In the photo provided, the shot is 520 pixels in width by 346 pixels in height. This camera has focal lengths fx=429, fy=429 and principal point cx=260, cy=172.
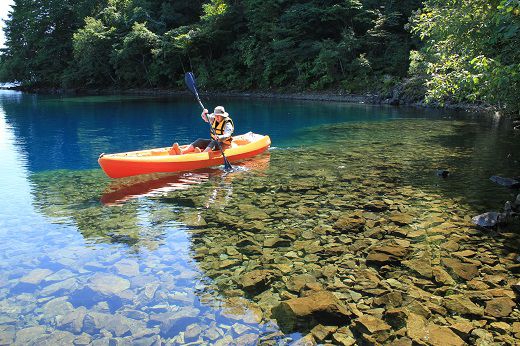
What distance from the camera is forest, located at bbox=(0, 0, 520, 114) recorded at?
3083cm

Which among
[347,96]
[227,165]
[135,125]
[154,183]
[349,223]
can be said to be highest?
[347,96]

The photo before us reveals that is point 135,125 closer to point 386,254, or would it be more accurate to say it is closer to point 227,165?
point 227,165

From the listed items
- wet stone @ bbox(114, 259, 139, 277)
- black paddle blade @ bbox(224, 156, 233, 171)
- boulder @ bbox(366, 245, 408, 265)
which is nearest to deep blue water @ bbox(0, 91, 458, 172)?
black paddle blade @ bbox(224, 156, 233, 171)

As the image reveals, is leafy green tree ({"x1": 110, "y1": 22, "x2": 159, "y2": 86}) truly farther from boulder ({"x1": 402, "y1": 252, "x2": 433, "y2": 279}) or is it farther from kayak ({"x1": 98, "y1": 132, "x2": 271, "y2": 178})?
boulder ({"x1": 402, "y1": 252, "x2": 433, "y2": 279})

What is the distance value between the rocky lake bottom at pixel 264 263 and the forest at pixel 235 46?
13750 mm

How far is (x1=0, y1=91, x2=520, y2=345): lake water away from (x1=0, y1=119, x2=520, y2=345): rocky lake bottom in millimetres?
23

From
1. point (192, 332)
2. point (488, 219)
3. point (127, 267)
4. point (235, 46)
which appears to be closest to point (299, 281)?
point (192, 332)

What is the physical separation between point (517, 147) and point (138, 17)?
1548 inches

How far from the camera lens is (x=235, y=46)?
38.2 meters

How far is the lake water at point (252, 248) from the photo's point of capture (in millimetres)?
4230

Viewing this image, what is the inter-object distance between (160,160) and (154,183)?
523 millimetres

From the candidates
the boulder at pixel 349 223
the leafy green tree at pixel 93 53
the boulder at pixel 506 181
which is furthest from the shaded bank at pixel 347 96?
the boulder at pixel 349 223

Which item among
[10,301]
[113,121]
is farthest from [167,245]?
[113,121]

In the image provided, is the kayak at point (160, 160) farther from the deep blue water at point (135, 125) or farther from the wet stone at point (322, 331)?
the wet stone at point (322, 331)
